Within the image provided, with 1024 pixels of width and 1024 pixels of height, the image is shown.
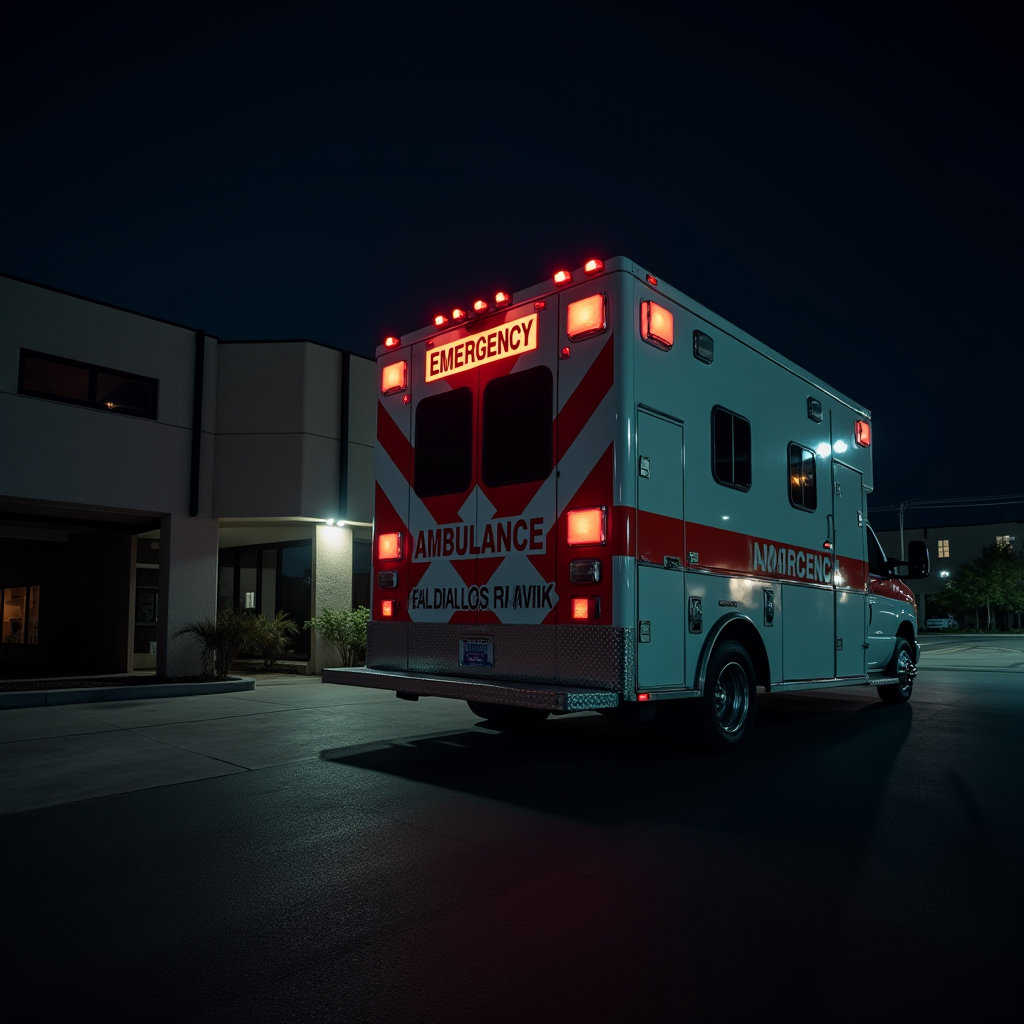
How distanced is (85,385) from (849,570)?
11.6 meters

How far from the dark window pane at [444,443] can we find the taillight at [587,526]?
1.19 metres

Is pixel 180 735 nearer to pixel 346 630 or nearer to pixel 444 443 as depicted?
pixel 444 443

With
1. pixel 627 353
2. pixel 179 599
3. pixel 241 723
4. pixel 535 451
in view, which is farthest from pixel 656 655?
pixel 179 599

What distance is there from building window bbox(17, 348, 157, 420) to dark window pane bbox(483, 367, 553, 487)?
30.6ft

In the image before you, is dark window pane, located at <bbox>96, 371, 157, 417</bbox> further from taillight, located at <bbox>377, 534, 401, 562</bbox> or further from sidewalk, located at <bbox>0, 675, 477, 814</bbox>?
taillight, located at <bbox>377, 534, 401, 562</bbox>

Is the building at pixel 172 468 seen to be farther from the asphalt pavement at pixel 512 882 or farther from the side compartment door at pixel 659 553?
the side compartment door at pixel 659 553

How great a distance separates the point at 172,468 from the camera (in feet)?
46.6

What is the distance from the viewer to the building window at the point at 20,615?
20.4 metres

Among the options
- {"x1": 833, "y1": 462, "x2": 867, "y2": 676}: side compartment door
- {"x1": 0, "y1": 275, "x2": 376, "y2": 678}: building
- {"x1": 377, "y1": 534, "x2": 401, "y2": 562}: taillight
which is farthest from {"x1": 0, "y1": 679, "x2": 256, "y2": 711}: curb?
{"x1": 833, "y1": 462, "x2": 867, "y2": 676}: side compartment door

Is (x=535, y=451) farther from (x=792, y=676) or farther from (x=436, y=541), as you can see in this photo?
(x=792, y=676)

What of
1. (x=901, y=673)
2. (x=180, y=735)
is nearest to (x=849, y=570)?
(x=901, y=673)

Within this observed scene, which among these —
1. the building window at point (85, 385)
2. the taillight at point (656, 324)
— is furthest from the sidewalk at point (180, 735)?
the building window at point (85, 385)

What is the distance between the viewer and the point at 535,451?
6258 mm

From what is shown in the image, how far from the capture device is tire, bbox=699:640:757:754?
642 cm
